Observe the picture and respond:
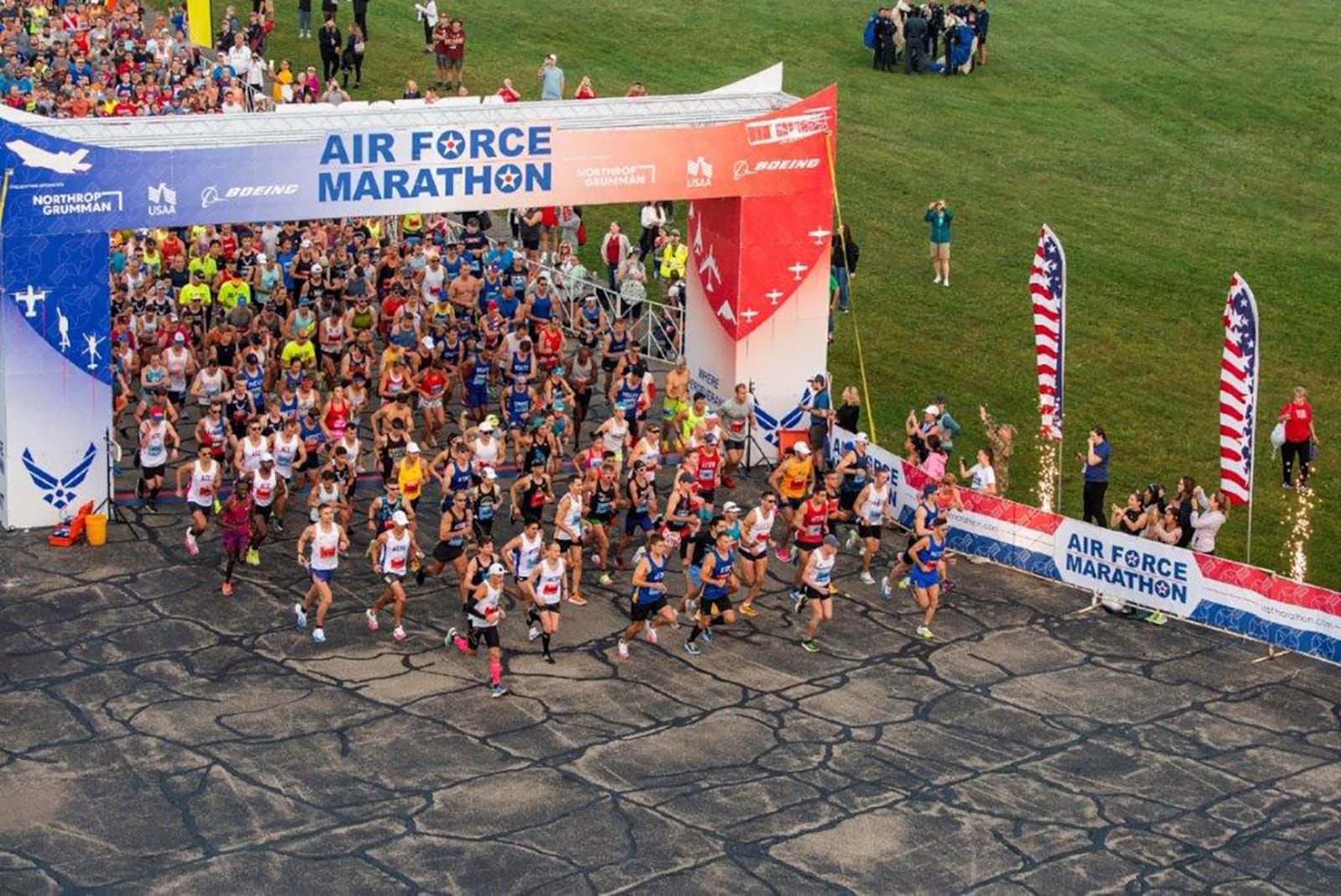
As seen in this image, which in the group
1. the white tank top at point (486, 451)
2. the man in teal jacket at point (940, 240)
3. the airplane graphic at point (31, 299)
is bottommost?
the white tank top at point (486, 451)

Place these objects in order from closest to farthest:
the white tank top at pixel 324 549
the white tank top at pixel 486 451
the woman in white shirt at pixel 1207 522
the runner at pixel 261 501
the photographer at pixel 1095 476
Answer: the white tank top at pixel 324 549
the runner at pixel 261 501
the woman in white shirt at pixel 1207 522
the photographer at pixel 1095 476
the white tank top at pixel 486 451

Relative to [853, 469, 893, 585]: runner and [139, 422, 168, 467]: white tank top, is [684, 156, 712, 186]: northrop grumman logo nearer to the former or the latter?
[853, 469, 893, 585]: runner

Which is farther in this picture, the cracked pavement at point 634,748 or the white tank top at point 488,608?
the white tank top at point 488,608

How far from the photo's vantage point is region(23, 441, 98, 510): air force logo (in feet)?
96.4

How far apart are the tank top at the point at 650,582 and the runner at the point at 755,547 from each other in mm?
1640

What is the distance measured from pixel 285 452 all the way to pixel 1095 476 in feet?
36.2

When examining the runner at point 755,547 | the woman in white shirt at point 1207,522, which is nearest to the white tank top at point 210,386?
the runner at point 755,547

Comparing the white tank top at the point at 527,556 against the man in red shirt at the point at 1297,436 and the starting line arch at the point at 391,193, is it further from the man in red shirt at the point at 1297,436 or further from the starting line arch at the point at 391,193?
the man in red shirt at the point at 1297,436

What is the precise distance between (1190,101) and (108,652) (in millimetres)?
35946

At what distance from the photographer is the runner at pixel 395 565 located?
26516mm

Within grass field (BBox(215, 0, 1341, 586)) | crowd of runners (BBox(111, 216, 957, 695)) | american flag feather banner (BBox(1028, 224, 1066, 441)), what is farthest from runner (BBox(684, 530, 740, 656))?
grass field (BBox(215, 0, 1341, 586))

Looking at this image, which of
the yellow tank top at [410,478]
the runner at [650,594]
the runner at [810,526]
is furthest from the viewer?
the yellow tank top at [410,478]

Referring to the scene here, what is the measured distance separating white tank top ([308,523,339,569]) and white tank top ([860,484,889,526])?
7151mm

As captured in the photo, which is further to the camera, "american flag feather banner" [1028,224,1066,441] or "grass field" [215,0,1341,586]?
"grass field" [215,0,1341,586]
